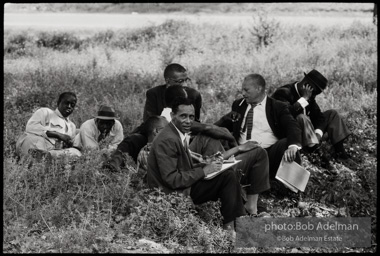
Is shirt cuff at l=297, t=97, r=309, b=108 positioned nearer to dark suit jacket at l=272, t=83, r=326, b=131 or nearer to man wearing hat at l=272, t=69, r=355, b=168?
man wearing hat at l=272, t=69, r=355, b=168

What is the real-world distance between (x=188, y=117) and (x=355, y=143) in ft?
12.5

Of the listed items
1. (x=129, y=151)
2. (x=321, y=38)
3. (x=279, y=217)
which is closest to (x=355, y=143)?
(x=279, y=217)

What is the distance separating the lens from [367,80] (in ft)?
39.0

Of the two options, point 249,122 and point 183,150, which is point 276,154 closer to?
point 249,122

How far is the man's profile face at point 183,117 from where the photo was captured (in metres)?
6.23

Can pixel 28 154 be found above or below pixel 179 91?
below

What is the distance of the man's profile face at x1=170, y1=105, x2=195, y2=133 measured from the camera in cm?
623

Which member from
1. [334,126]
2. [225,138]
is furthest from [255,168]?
[334,126]

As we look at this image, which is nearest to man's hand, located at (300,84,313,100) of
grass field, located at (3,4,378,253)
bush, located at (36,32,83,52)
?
grass field, located at (3,4,378,253)

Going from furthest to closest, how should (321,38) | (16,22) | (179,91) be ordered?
1. (16,22)
2. (321,38)
3. (179,91)

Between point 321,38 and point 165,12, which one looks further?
point 165,12

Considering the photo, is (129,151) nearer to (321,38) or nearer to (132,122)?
(132,122)

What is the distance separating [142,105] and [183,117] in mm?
4236

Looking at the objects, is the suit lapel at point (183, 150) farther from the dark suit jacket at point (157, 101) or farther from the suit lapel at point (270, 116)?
the dark suit jacket at point (157, 101)
